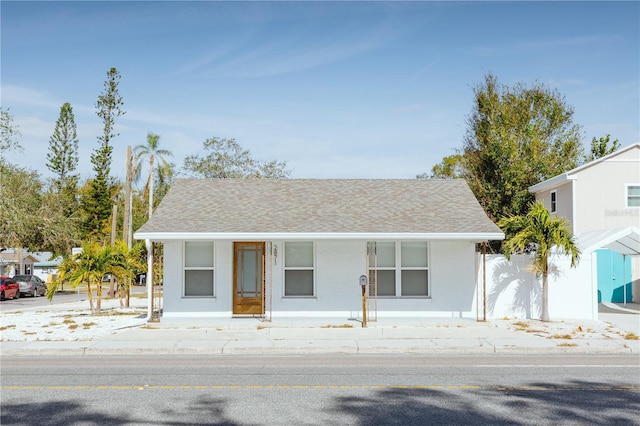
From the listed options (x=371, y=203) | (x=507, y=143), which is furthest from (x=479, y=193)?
(x=371, y=203)

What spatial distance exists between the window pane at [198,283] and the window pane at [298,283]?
92.3 inches

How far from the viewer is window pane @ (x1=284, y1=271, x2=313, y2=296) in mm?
21625

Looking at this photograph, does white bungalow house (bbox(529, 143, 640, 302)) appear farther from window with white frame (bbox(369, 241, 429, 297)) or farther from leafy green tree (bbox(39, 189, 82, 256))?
leafy green tree (bbox(39, 189, 82, 256))

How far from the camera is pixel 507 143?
3903 centimetres

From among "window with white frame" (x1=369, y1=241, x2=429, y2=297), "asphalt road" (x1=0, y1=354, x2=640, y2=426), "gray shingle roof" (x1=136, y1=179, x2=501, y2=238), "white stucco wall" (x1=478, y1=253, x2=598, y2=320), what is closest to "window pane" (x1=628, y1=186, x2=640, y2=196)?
"gray shingle roof" (x1=136, y1=179, x2=501, y2=238)

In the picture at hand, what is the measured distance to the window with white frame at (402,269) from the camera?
71.2 feet

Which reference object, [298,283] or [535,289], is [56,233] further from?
[535,289]

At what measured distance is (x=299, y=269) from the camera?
21.6 metres

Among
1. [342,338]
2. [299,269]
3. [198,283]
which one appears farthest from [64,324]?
[342,338]

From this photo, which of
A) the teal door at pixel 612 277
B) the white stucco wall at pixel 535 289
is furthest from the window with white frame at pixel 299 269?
the teal door at pixel 612 277

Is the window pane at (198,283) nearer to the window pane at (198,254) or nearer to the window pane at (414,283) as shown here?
the window pane at (198,254)

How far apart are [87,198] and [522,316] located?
54545mm

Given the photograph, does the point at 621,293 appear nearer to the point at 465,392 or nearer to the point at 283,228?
the point at 283,228

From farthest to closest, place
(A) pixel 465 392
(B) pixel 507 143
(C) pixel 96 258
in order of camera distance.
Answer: (B) pixel 507 143 < (C) pixel 96 258 < (A) pixel 465 392
